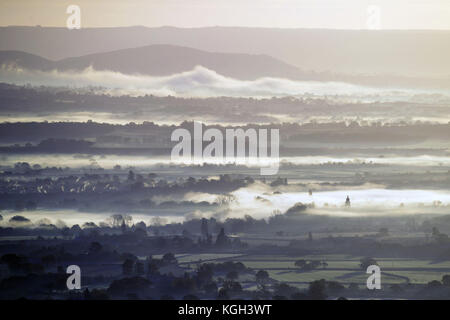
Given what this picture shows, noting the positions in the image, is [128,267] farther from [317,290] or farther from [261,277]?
[317,290]

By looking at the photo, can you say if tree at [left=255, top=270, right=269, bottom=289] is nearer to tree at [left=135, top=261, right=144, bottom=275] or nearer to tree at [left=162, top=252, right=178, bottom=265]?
tree at [left=162, top=252, right=178, bottom=265]

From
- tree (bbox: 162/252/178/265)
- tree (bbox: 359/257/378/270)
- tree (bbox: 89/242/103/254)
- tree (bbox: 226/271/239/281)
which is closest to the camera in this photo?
tree (bbox: 226/271/239/281)

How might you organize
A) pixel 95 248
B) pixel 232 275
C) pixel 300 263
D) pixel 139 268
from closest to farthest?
pixel 232 275
pixel 139 268
pixel 300 263
pixel 95 248

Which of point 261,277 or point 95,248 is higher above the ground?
point 95,248

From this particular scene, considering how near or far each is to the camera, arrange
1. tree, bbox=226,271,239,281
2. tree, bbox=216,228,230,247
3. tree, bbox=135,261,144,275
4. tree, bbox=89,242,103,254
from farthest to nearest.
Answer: tree, bbox=216,228,230,247, tree, bbox=89,242,103,254, tree, bbox=135,261,144,275, tree, bbox=226,271,239,281

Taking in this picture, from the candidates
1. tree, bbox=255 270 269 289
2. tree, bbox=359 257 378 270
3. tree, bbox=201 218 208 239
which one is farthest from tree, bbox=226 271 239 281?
tree, bbox=359 257 378 270

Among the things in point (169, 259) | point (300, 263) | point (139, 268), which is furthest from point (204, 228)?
point (139, 268)

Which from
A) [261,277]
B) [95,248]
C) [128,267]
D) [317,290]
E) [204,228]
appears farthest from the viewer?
[204,228]

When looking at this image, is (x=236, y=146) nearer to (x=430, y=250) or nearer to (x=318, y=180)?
(x=318, y=180)

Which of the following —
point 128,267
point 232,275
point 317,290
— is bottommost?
point 317,290

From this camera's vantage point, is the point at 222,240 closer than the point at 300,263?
No
